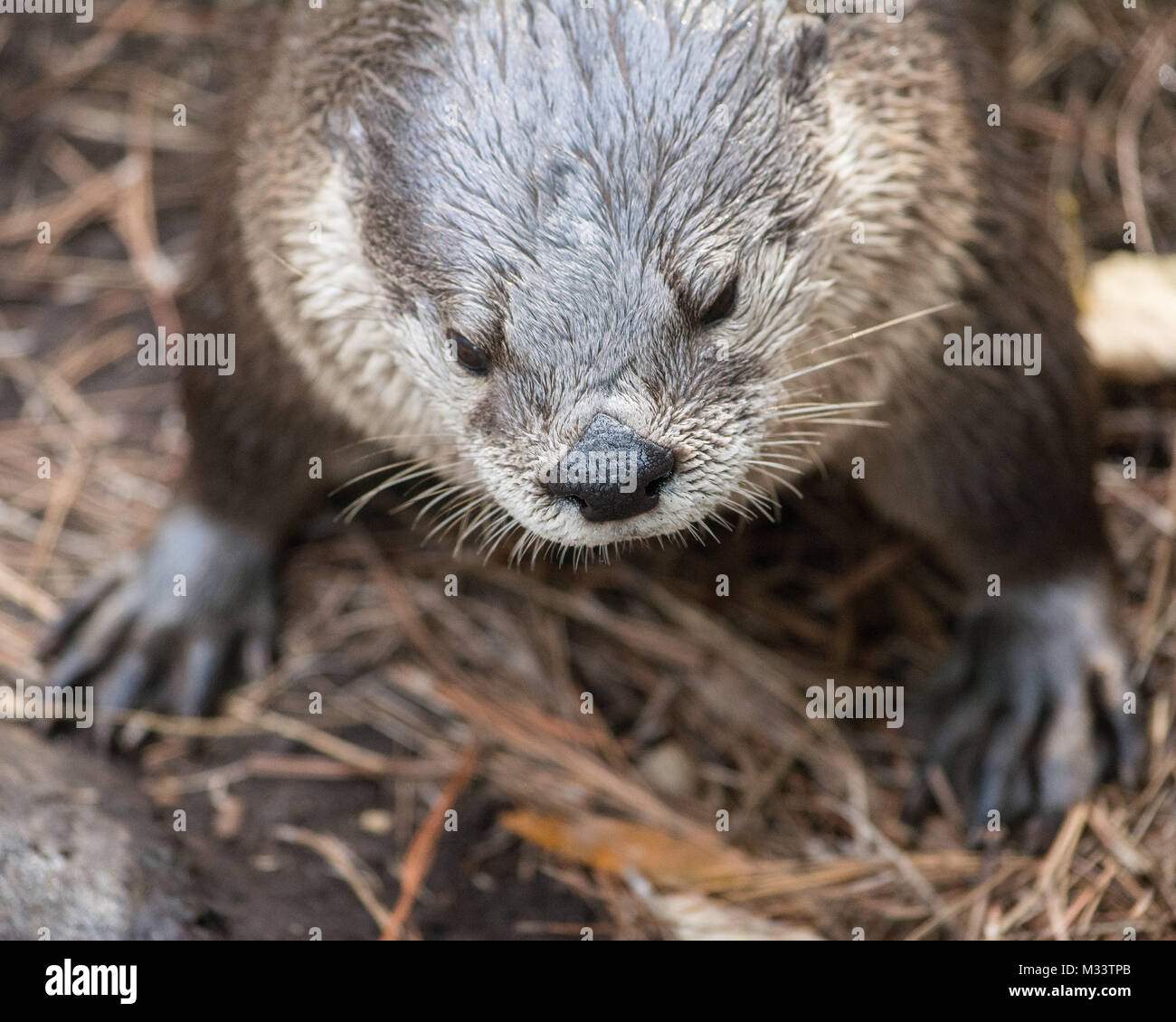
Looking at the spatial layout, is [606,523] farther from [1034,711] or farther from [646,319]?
[1034,711]

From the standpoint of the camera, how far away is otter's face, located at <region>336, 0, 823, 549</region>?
5.64 feet

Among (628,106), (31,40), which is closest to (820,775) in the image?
(628,106)

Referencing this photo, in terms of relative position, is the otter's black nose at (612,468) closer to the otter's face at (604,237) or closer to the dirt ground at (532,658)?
the otter's face at (604,237)

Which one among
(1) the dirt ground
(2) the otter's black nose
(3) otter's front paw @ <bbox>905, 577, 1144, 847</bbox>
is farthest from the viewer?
(3) otter's front paw @ <bbox>905, 577, 1144, 847</bbox>

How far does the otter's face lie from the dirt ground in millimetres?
775

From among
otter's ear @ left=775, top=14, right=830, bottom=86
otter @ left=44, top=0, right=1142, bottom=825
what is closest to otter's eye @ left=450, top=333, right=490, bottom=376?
otter @ left=44, top=0, right=1142, bottom=825

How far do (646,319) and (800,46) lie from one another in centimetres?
44

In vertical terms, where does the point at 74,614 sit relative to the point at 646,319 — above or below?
below

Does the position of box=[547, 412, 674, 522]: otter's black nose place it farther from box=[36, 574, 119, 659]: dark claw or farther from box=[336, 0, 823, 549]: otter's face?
box=[36, 574, 119, 659]: dark claw

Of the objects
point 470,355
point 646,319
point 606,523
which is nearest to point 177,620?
point 470,355

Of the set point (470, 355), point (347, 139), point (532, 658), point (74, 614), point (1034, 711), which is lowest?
point (1034, 711)

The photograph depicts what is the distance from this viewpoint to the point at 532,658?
2.67 m

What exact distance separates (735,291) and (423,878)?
113 centimetres
